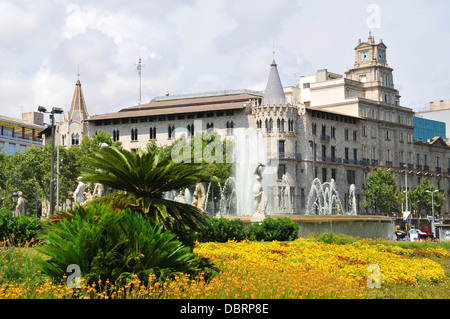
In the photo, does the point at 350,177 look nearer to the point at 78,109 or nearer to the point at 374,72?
the point at 374,72

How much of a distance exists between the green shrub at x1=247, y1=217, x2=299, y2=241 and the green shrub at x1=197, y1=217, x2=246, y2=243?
0.83 meters

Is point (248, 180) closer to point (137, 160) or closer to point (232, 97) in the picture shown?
point (232, 97)

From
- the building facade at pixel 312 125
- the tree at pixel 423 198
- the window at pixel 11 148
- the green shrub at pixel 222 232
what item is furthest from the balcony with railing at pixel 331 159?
the window at pixel 11 148

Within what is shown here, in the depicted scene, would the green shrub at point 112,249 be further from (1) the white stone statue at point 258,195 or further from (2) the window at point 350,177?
(2) the window at point 350,177

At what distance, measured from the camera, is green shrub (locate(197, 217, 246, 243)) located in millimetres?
26516

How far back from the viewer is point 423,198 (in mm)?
96438

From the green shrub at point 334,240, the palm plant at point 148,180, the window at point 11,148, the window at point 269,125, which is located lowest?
Answer: the green shrub at point 334,240

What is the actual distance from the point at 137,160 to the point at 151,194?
2.55 ft

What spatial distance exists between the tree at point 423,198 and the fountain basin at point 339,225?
211ft

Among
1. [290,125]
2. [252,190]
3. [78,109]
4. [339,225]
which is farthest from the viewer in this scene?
[78,109]

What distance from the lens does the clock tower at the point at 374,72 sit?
97938 millimetres

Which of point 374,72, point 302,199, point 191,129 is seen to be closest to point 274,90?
point 191,129

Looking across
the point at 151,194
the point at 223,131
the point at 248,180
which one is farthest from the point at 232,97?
the point at 151,194

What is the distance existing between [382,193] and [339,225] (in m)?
58.6
